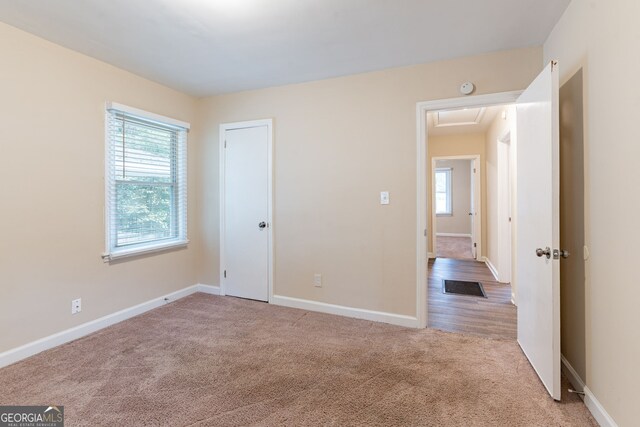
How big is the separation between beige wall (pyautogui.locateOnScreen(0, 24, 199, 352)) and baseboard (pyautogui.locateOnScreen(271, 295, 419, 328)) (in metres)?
1.61

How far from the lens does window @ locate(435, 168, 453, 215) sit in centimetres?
1005

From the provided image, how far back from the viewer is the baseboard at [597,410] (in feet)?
5.17

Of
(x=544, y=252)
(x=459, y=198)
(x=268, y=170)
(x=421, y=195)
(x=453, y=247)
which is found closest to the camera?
(x=544, y=252)

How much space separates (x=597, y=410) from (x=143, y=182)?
406cm

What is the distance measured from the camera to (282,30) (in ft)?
7.63

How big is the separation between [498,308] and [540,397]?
175cm

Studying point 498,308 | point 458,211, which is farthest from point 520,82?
point 458,211

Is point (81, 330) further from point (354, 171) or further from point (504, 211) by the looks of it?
point (504, 211)

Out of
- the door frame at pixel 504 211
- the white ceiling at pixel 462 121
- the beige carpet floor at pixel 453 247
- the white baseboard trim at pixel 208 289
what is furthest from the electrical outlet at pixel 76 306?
the beige carpet floor at pixel 453 247

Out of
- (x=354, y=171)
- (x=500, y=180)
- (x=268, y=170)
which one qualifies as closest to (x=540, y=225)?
(x=354, y=171)

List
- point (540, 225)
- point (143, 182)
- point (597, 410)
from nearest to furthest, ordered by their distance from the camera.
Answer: point (597, 410) < point (540, 225) < point (143, 182)

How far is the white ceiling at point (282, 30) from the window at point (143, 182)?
60cm

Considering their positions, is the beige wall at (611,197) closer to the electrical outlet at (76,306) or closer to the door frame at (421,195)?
the door frame at (421,195)

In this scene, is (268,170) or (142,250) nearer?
(142,250)
